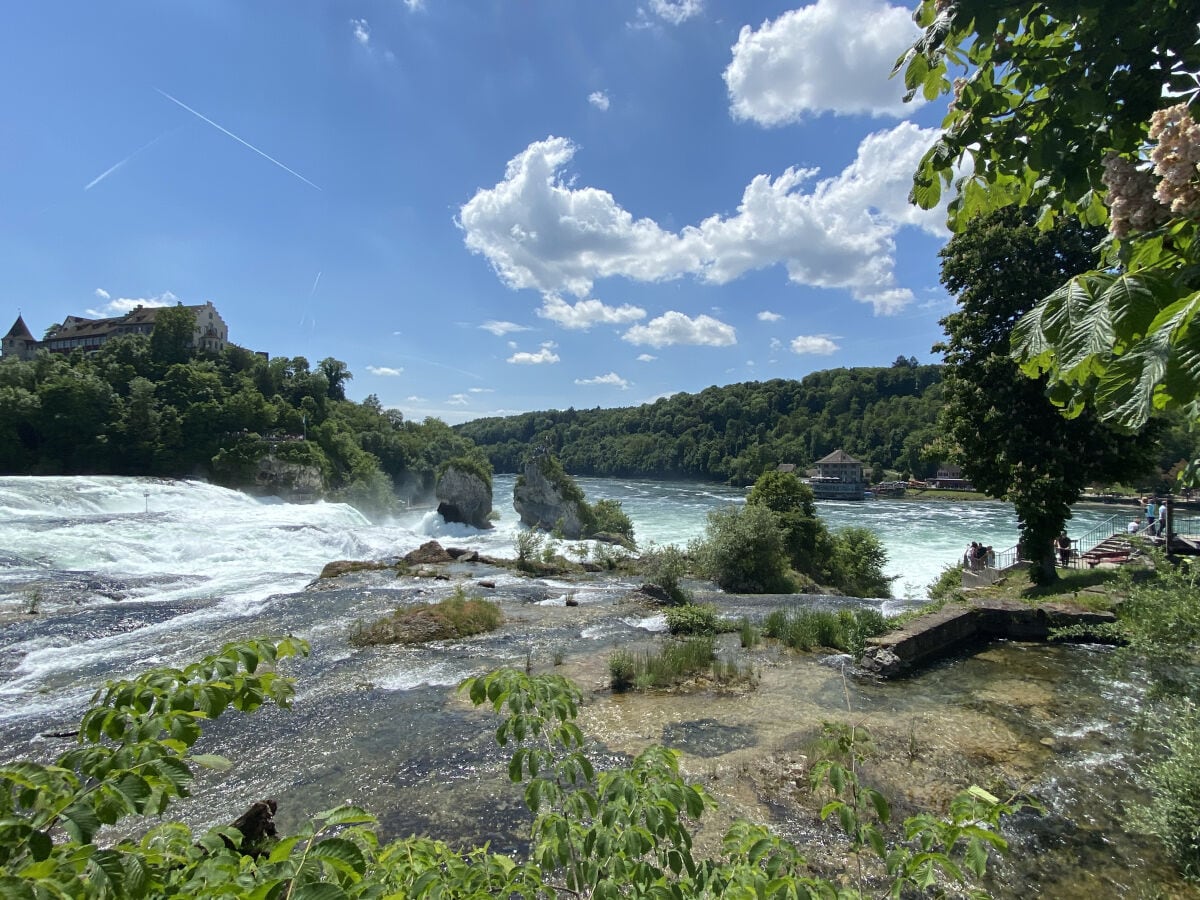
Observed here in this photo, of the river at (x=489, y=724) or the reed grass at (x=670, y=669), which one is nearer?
the river at (x=489, y=724)

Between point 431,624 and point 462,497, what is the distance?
4040 centimetres

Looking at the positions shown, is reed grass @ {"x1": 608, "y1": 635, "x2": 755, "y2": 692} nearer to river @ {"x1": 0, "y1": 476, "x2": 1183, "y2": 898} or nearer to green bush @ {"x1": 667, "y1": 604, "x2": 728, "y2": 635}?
river @ {"x1": 0, "y1": 476, "x2": 1183, "y2": 898}

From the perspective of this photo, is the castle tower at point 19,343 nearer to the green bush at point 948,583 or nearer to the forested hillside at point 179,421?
the forested hillside at point 179,421

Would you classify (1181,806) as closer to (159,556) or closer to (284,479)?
(159,556)

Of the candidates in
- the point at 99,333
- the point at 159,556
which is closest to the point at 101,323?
the point at 99,333

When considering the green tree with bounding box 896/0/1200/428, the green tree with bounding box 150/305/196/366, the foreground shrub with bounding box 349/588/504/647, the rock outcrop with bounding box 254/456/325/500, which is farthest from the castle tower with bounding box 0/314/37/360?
the green tree with bounding box 896/0/1200/428

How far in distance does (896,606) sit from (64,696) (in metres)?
20.3

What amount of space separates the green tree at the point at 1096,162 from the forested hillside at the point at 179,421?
202 ft

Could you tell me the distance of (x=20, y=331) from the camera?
246 feet

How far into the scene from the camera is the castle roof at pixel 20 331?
74438 millimetres

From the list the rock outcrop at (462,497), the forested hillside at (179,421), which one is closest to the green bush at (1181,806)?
the rock outcrop at (462,497)

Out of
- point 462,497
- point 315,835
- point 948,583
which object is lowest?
point 948,583

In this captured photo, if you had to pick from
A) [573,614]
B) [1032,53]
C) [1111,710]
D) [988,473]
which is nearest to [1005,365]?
[988,473]

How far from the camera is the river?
611cm
